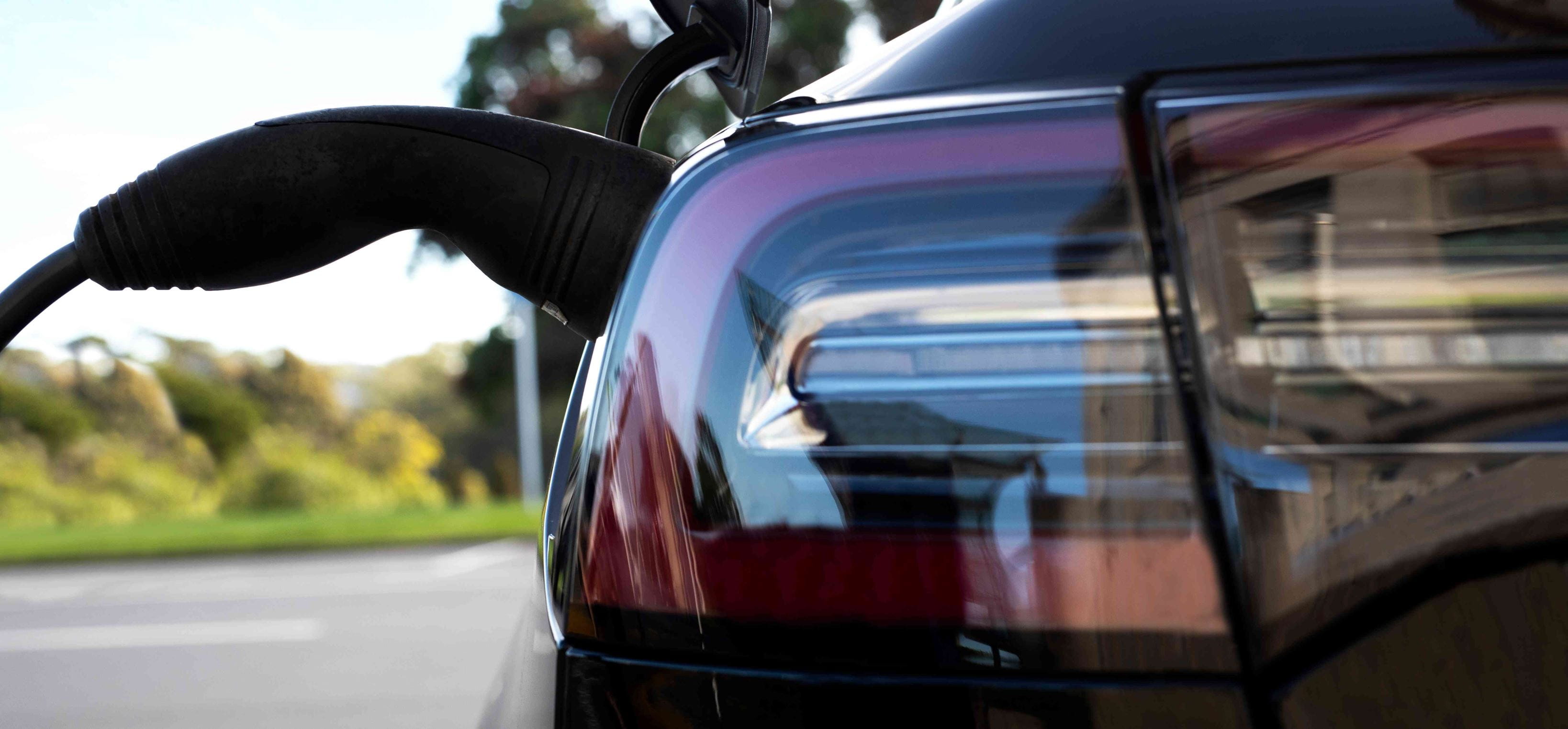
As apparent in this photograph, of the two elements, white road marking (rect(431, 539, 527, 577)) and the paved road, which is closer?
the paved road

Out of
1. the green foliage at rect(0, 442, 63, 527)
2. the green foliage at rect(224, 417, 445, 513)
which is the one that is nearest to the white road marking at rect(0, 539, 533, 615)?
the green foliage at rect(0, 442, 63, 527)

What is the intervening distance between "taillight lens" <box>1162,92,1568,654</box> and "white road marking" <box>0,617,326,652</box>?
7.02m

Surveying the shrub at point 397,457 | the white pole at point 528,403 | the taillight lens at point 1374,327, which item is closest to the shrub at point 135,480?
the shrub at point 397,457

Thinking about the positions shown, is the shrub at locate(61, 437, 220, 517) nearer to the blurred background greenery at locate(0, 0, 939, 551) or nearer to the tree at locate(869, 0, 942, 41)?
the blurred background greenery at locate(0, 0, 939, 551)

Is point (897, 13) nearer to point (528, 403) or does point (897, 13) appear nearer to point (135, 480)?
point (528, 403)

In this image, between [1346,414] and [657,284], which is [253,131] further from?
[1346,414]

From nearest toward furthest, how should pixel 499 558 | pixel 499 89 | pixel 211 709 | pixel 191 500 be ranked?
pixel 211 709 → pixel 499 558 → pixel 191 500 → pixel 499 89

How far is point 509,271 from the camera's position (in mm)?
960

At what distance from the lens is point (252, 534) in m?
12.3

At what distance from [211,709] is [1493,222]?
553cm

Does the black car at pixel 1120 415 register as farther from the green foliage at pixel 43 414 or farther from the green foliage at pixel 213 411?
the green foliage at pixel 213 411

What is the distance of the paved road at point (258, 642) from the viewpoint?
4.98 meters

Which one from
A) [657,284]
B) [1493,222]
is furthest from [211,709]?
[1493,222]

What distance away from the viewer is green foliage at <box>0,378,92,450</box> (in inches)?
621
